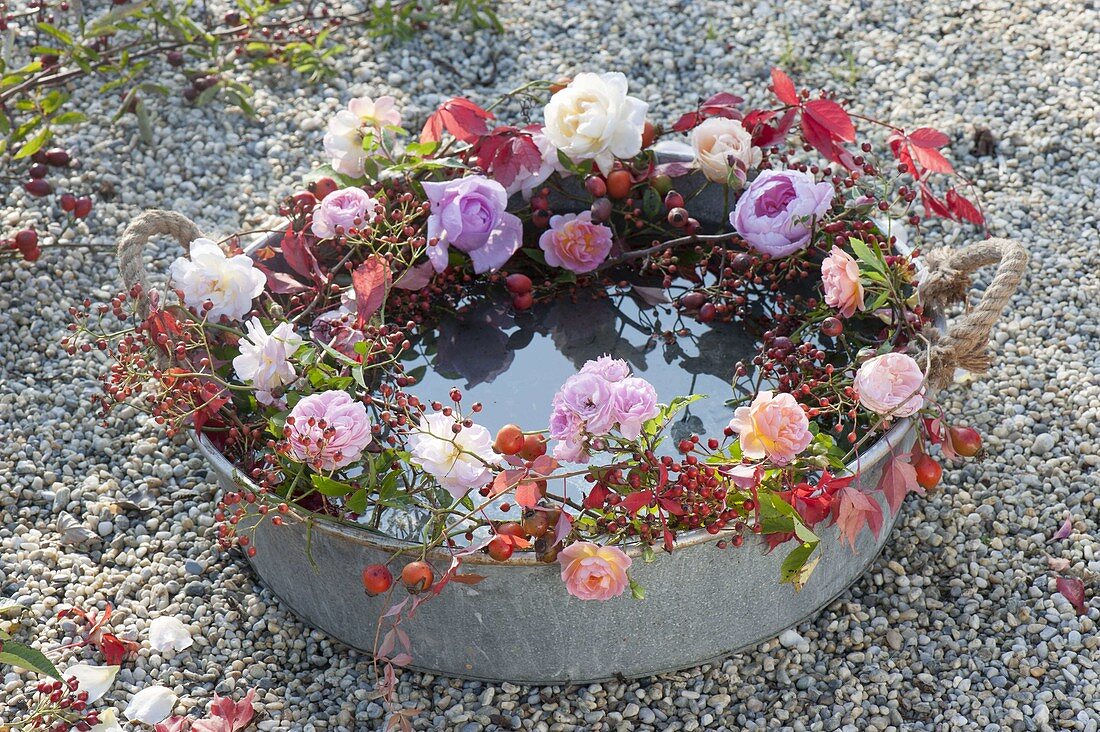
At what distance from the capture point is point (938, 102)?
10.6 feet

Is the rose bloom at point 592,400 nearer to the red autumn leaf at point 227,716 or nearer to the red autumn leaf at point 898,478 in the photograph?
the red autumn leaf at point 898,478

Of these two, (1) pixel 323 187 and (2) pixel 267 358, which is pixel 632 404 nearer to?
(2) pixel 267 358

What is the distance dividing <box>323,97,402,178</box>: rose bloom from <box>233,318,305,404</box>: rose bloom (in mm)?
554

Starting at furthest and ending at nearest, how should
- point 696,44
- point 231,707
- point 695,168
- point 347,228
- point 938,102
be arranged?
point 696,44 → point 938,102 → point 695,168 → point 347,228 → point 231,707

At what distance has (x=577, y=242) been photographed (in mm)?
2291

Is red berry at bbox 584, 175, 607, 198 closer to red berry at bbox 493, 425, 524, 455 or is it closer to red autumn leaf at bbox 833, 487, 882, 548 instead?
red berry at bbox 493, 425, 524, 455

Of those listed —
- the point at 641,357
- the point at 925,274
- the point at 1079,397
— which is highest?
the point at 925,274

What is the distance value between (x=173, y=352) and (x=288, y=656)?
57cm

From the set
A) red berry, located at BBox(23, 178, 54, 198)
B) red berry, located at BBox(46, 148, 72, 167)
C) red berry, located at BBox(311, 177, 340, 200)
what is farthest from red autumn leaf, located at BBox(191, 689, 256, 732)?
red berry, located at BBox(46, 148, 72, 167)

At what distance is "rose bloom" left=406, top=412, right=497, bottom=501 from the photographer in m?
1.68

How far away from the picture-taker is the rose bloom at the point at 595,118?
215 centimetres

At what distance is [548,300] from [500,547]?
84cm

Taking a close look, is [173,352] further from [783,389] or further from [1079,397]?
[1079,397]

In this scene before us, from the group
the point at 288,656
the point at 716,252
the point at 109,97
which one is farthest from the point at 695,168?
the point at 109,97
